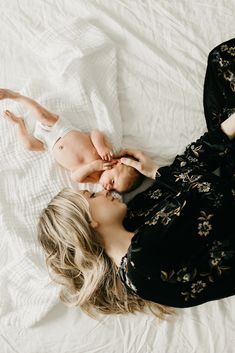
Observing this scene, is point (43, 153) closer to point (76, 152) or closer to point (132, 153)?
point (76, 152)

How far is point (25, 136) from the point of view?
1449 mm

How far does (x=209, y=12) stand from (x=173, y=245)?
0.86 metres

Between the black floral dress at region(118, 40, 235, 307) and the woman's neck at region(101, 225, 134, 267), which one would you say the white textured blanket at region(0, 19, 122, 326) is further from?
the black floral dress at region(118, 40, 235, 307)

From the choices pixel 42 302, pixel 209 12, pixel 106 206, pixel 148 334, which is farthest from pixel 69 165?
pixel 209 12

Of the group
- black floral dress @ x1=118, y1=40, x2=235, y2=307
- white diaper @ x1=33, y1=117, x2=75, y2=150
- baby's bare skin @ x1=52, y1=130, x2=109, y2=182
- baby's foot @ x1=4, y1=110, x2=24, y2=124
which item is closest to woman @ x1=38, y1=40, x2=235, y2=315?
black floral dress @ x1=118, y1=40, x2=235, y2=307

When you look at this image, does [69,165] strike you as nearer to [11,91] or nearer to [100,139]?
[100,139]

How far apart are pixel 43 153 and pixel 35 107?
6.2 inches

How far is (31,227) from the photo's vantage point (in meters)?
1.39

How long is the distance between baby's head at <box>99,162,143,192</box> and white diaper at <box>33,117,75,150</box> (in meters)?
0.22

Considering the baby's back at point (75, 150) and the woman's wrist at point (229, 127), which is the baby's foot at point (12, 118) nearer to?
the baby's back at point (75, 150)

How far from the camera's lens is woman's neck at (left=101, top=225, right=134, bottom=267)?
1.20 meters

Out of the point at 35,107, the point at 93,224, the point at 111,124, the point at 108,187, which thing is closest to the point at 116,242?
the point at 93,224

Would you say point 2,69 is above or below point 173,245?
above

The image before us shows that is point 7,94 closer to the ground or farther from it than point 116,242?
farther from it
